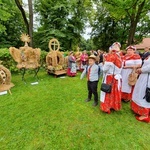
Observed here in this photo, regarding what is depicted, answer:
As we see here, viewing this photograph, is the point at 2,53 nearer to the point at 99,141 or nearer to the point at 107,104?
the point at 107,104

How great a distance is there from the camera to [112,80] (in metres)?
3.29

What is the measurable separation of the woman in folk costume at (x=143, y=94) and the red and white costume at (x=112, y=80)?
0.44 m

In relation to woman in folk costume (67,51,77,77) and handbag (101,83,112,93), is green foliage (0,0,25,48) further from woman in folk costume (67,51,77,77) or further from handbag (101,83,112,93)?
handbag (101,83,112,93)

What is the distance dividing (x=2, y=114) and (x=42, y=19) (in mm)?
14074

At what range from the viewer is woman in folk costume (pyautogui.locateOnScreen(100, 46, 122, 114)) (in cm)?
317


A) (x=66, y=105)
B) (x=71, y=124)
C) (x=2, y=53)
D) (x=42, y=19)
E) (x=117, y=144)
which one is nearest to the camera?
(x=117, y=144)

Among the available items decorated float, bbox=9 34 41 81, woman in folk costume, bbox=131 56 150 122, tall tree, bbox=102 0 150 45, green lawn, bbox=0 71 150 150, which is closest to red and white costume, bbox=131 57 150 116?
woman in folk costume, bbox=131 56 150 122

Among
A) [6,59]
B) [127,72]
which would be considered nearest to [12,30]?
[6,59]

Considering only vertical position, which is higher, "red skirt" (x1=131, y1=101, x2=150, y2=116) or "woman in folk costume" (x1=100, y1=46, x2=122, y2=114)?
"woman in folk costume" (x1=100, y1=46, x2=122, y2=114)

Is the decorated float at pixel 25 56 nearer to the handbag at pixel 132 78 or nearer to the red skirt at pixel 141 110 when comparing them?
the handbag at pixel 132 78

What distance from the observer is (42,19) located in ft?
50.4

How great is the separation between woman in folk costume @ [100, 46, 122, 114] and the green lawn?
1.02 feet

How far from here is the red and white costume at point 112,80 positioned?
3.16 metres

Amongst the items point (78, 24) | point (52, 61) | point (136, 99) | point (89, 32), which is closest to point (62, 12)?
point (78, 24)
